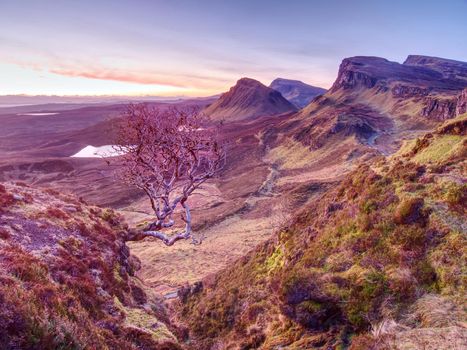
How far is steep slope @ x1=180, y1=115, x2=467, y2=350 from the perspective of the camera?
26.1 ft

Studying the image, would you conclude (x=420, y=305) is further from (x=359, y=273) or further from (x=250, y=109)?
(x=250, y=109)

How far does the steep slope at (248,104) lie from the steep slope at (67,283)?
510 feet

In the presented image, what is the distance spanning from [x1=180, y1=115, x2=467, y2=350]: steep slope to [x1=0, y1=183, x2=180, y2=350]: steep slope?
125 inches

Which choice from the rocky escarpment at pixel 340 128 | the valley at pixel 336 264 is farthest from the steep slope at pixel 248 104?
the valley at pixel 336 264

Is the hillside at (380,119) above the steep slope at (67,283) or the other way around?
above

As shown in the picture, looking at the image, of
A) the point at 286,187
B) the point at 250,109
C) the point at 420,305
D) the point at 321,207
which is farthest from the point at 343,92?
the point at 420,305

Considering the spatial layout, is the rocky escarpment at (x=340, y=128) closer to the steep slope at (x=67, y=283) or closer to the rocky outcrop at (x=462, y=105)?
the rocky outcrop at (x=462, y=105)

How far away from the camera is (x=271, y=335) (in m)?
10.5

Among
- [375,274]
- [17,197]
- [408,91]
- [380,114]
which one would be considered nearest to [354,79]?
[408,91]

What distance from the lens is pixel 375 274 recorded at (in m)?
9.34

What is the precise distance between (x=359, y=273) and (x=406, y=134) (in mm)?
62061

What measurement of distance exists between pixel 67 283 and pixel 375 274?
796 cm

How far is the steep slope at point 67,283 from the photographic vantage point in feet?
20.5

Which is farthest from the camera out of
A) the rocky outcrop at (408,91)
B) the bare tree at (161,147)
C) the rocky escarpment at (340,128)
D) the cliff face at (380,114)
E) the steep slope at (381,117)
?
the rocky outcrop at (408,91)
